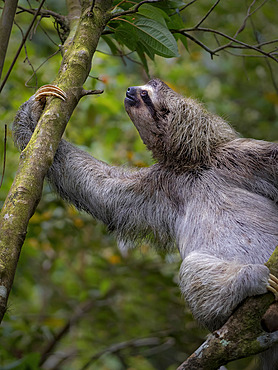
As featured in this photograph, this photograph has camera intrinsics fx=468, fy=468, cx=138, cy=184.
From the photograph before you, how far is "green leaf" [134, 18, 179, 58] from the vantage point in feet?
16.3

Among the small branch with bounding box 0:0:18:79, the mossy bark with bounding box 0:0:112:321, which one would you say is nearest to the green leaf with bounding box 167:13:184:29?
the mossy bark with bounding box 0:0:112:321

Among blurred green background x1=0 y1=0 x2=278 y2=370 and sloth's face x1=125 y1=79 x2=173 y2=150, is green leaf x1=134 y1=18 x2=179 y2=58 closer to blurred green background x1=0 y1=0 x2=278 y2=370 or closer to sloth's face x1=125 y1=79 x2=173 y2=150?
sloth's face x1=125 y1=79 x2=173 y2=150

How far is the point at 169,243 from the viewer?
588 cm

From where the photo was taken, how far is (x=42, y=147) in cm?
386

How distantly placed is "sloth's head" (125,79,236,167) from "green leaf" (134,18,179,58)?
2.88 ft

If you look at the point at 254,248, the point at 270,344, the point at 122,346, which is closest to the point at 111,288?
the point at 122,346

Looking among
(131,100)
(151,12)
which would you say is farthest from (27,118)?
(151,12)

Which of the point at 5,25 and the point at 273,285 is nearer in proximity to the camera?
the point at 5,25

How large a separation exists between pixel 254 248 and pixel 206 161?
4.31 feet

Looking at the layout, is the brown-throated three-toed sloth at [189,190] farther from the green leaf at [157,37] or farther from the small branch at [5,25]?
the green leaf at [157,37]

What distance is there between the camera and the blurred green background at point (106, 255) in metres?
8.14

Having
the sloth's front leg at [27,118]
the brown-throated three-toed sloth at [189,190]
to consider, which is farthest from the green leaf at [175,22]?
the sloth's front leg at [27,118]

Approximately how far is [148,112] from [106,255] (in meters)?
5.48

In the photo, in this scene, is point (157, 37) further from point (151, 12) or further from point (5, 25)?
point (5, 25)
